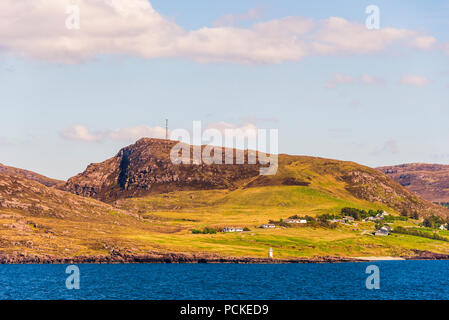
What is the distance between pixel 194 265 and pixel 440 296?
96974 mm

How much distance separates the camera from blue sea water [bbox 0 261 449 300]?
111 m

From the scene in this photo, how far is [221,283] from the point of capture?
132 meters

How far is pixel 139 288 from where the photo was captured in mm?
120875

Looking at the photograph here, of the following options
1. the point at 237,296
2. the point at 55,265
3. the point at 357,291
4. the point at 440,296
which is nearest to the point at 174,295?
the point at 237,296

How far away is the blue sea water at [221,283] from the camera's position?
111 meters

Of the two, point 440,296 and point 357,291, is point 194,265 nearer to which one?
point 357,291

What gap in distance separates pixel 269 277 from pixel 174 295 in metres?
46.5
